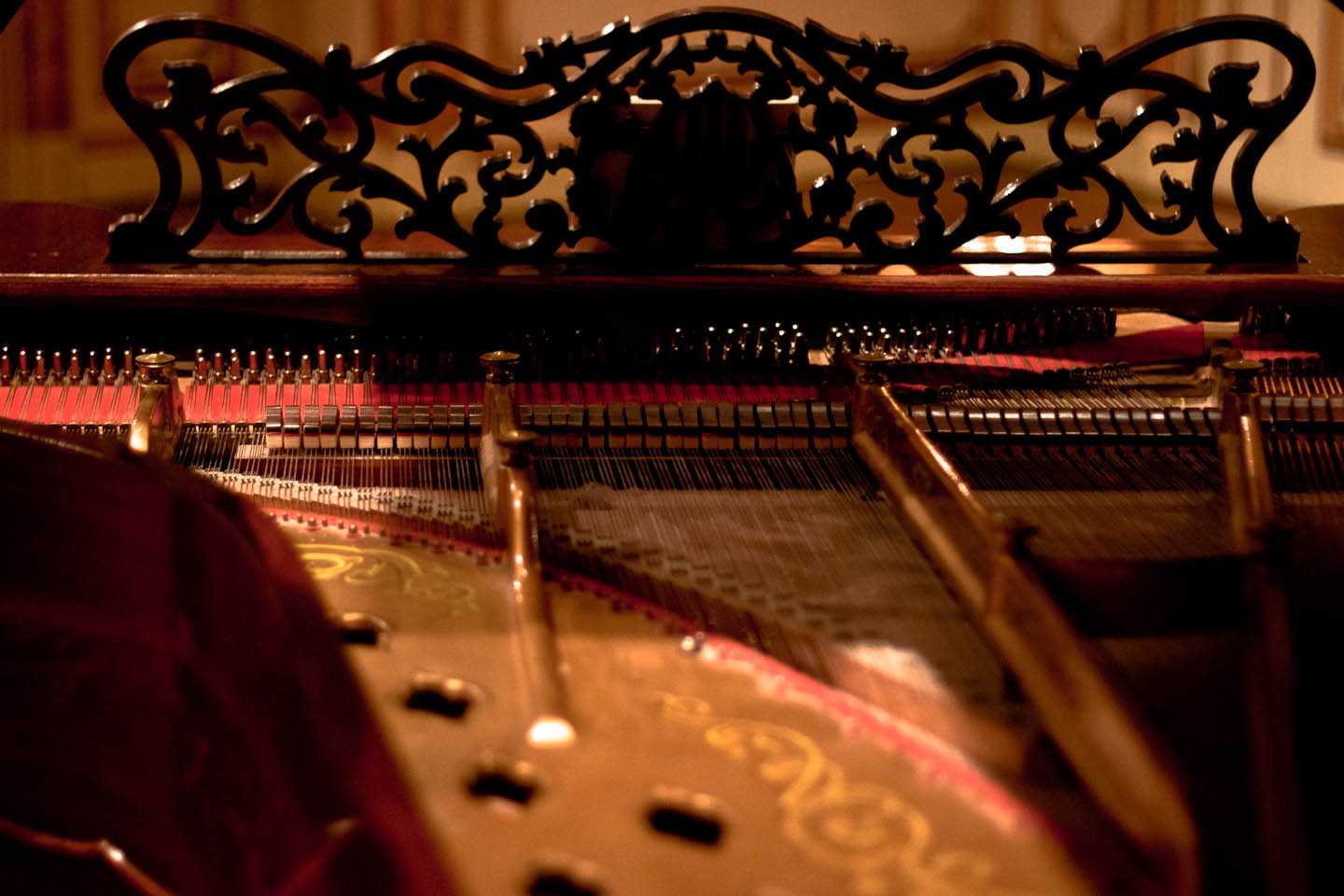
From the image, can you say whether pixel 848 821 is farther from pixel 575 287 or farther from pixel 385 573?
pixel 575 287

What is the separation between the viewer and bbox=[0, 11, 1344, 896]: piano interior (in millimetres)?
1007

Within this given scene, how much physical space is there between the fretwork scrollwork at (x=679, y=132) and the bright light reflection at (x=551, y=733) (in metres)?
1.15

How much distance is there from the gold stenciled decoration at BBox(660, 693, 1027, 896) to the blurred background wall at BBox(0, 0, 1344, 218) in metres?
3.87

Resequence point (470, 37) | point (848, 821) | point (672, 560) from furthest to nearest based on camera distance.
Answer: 1. point (470, 37)
2. point (672, 560)
3. point (848, 821)

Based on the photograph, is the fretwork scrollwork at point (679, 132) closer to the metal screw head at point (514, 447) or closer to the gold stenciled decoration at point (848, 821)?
the metal screw head at point (514, 447)

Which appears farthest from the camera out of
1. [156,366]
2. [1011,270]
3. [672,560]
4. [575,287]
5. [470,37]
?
[470,37]

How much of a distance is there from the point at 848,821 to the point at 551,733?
0.27 m

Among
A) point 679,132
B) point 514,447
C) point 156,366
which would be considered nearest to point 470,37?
point 679,132

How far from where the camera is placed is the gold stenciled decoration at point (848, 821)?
0.97 meters

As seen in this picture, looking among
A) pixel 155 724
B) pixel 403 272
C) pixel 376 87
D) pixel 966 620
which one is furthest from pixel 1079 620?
pixel 376 87

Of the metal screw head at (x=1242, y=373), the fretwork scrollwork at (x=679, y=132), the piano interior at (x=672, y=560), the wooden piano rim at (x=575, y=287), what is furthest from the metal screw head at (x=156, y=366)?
the metal screw head at (x=1242, y=373)

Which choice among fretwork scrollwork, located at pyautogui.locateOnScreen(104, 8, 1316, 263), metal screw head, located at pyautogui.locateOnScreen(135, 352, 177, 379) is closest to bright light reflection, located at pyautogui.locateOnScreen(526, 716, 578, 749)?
metal screw head, located at pyautogui.locateOnScreen(135, 352, 177, 379)

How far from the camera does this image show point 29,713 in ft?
4.56

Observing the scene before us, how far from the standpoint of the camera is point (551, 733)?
1137 millimetres
